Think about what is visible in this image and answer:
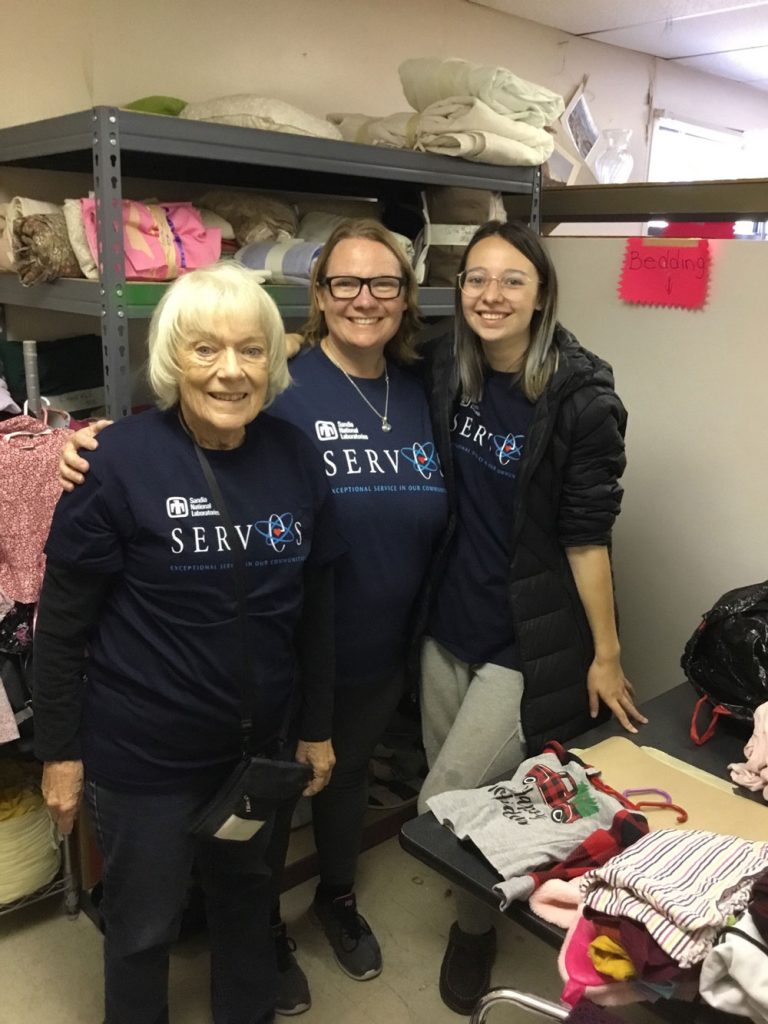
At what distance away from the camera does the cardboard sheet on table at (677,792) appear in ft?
4.33

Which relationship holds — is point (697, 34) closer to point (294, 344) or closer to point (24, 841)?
point (294, 344)

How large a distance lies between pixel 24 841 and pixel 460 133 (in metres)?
1.85

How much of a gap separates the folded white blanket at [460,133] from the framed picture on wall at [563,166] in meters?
1.39

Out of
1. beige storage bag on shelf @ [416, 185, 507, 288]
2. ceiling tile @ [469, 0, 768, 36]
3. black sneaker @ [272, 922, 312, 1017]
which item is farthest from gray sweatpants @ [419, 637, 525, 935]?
ceiling tile @ [469, 0, 768, 36]

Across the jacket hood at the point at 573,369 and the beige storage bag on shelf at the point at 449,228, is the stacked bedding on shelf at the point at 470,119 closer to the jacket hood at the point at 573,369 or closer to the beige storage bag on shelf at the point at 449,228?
the beige storage bag on shelf at the point at 449,228

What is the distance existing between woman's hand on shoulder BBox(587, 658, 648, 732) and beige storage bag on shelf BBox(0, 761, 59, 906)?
4.04 ft

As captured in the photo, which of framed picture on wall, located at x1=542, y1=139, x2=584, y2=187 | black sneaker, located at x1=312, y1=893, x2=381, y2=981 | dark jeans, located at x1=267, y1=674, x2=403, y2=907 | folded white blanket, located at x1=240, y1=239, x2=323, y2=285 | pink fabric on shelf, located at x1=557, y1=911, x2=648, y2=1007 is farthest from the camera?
framed picture on wall, located at x1=542, y1=139, x2=584, y2=187

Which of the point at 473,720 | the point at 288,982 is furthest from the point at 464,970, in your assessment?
the point at 473,720

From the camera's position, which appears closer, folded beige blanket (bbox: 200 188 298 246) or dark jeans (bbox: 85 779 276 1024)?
dark jeans (bbox: 85 779 276 1024)

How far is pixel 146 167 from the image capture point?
211 centimetres

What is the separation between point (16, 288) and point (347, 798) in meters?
1.30

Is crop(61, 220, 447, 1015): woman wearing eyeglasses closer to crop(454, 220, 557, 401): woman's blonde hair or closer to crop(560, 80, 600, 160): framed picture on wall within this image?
crop(454, 220, 557, 401): woman's blonde hair

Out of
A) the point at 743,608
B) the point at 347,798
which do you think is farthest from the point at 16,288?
the point at 743,608

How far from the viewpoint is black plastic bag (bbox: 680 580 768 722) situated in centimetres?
161
